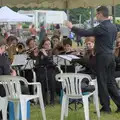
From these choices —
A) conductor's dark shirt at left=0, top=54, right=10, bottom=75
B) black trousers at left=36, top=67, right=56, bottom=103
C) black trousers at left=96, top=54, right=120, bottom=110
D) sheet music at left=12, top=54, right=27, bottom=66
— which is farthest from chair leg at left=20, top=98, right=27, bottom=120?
black trousers at left=36, top=67, right=56, bottom=103

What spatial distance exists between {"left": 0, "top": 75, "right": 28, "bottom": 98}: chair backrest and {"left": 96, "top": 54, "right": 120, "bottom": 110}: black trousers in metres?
1.69

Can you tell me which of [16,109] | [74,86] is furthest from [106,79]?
[16,109]

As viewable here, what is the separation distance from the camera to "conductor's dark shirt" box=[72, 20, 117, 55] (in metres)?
6.64

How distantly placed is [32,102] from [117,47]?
87.1 inches

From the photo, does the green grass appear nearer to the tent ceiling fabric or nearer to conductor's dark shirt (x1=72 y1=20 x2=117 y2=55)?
conductor's dark shirt (x1=72 y1=20 x2=117 y2=55)

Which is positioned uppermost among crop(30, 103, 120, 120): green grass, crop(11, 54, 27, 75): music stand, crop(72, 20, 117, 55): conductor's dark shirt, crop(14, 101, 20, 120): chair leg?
crop(72, 20, 117, 55): conductor's dark shirt

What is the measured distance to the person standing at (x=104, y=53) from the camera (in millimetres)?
6672

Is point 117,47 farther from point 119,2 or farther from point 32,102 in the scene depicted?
point 32,102

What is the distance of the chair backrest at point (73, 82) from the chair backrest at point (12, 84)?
0.64 meters

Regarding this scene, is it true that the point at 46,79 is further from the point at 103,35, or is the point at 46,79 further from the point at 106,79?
the point at 103,35

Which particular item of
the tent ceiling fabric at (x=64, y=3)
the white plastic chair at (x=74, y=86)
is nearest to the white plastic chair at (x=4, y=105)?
the white plastic chair at (x=74, y=86)

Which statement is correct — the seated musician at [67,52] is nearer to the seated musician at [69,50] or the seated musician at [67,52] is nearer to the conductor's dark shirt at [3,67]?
the seated musician at [69,50]

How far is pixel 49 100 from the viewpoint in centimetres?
816

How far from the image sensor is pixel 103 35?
671 cm
